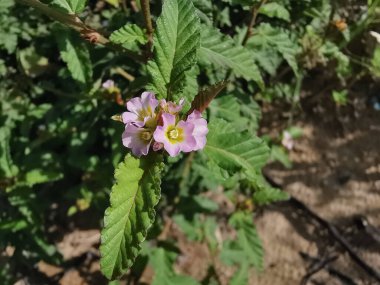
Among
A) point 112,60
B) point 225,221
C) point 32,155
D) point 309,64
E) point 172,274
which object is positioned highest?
point 309,64

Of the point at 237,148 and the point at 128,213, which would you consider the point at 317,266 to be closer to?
the point at 237,148

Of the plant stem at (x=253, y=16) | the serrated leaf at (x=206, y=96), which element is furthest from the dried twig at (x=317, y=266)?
the serrated leaf at (x=206, y=96)

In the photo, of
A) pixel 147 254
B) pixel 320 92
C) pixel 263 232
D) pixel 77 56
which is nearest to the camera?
pixel 77 56

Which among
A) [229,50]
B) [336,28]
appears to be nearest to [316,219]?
[336,28]

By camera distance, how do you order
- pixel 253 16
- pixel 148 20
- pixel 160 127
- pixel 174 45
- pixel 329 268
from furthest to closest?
pixel 329 268
pixel 253 16
pixel 148 20
pixel 174 45
pixel 160 127

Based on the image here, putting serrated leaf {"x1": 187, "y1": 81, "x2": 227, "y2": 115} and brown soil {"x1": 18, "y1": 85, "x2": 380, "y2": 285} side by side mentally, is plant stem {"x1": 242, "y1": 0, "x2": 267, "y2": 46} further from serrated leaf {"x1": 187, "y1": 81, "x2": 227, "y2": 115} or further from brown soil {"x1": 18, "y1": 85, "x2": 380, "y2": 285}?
brown soil {"x1": 18, "y1": 85, "x2": 380, "y2": 285}

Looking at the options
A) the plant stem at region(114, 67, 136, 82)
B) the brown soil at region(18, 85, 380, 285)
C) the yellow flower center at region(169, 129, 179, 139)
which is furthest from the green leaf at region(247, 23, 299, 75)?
the brown soil at region(18, 85, 380, 285)

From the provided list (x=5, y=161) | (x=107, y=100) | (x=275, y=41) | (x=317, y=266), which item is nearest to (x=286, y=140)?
(x=317, y=266)

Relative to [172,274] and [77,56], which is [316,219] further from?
[77,56]
